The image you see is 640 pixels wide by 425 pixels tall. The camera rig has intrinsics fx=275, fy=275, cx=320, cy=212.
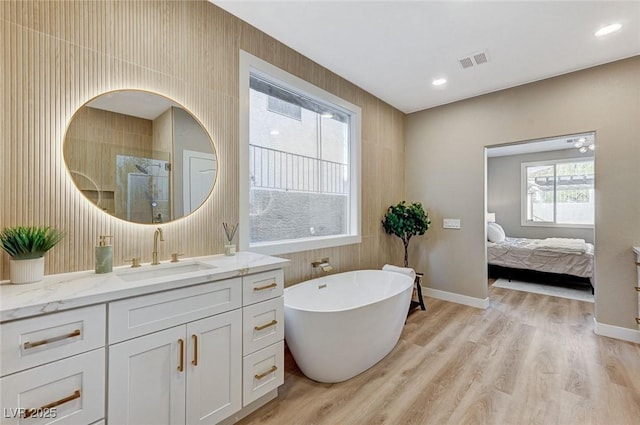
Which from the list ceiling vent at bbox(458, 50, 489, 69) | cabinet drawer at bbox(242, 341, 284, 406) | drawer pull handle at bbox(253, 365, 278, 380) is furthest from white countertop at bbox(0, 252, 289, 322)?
ceiling vent at bbox(458, 50, 489, 69)

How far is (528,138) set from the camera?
3.28 metres

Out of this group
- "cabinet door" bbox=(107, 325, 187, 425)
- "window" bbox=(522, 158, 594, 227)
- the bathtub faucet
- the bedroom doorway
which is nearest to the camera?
"cabinet door" bbox=(107, 325, 187, 425)

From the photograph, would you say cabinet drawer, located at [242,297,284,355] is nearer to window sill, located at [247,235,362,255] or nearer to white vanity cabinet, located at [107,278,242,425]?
white vanity cabinet, located at [107,278,242,425]

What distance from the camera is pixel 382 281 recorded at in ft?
10.2

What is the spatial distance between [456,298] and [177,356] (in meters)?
3.62

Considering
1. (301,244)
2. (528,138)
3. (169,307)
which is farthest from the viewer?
(528,138)

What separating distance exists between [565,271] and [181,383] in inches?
212

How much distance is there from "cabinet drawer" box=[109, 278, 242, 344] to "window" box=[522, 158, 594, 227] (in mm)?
7288

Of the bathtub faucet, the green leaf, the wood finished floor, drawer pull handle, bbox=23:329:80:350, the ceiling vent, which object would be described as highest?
the ceiling vent

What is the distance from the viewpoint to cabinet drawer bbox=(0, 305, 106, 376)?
0.97m

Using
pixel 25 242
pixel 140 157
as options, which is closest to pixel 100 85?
pixel 140 157

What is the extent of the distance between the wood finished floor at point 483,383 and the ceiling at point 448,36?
110 inches

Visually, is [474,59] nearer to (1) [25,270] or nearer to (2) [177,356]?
(2) [177,356]

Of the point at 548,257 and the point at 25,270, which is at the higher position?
the point at 25,270
